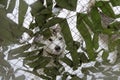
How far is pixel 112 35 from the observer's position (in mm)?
1228

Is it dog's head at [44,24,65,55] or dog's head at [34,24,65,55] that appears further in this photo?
dog's head at [44,24,65,55]

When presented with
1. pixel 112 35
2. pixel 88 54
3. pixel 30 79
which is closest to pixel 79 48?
pixel 88 54

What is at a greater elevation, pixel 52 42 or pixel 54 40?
pixel 54 40

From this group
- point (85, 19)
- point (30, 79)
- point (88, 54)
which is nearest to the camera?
point (85, 19)

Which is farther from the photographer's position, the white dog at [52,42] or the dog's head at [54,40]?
the dog's head at [54,40]

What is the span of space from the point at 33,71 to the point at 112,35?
0.36 meters

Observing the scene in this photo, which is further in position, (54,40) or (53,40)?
(54,40)

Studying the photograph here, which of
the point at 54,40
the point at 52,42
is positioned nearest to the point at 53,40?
the point at 52,42

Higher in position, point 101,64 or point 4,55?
point 101,64

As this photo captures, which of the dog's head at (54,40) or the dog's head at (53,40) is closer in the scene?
the dog's head at (53,40)

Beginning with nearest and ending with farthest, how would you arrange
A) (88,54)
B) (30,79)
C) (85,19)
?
1. (85,19)
2. (88,54)
3. (30,79)

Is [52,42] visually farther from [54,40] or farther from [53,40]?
[54,40]

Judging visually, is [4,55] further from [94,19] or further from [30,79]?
[94,19]

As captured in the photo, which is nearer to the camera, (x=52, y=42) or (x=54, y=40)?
(x=52, y=42)
